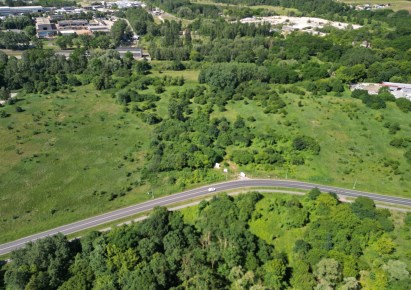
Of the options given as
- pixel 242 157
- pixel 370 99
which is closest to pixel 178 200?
pixel 242 157

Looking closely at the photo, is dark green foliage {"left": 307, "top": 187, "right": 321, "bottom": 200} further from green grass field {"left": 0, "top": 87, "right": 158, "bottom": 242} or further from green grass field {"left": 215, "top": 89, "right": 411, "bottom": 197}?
green grass field {"left": 0, "top": 87, "right": 158, "bottom": 242}

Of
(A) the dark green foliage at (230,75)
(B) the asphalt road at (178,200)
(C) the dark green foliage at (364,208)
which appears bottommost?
(B) the asphalt road at (178,200)

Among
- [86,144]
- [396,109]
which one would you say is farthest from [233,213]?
[396,109]

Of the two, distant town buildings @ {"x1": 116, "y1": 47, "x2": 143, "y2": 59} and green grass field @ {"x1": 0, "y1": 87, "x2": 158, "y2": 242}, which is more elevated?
distant town buildings @ {"x1": 116, "y1": 47, "x2": 143, "y2": 59}

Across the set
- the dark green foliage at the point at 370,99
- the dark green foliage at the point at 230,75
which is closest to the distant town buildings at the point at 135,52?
the dark green foliage at the point at 230,75

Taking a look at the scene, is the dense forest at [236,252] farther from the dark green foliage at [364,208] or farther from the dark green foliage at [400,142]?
the dark green foliage at [400,142]

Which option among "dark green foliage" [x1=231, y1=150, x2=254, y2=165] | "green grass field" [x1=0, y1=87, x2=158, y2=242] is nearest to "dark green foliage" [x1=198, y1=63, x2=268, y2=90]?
"green grass field" [x1=0, y1=87, x2=158, y2=242]

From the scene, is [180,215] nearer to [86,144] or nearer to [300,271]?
[300,271]
